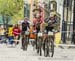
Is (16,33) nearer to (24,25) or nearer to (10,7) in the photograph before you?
(24,25)

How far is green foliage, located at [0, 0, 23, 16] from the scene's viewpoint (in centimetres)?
6016

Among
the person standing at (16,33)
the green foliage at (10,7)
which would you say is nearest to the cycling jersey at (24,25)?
the person standing at (16,33)

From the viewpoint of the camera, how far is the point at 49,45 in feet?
61.5

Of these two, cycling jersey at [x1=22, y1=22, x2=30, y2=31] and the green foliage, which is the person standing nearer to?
cycling jersey at [x1=22, y1=22, x2=30, y2=31]

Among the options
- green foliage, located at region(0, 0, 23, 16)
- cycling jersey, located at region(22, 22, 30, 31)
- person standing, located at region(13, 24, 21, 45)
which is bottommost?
person standing, located at region(13, 24, 21, 45)

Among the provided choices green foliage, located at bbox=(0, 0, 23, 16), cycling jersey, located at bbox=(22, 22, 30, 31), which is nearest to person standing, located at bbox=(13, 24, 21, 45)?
cycling jersey, located at bbox=(22, 22, 30, 31)

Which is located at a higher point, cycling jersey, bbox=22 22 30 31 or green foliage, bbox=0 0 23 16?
green foliage, bbox=0 0 23 16

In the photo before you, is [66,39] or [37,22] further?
[66,39]

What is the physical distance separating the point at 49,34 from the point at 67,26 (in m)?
16.1

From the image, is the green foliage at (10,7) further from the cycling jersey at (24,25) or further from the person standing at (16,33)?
the cycling jersey at (24,25)

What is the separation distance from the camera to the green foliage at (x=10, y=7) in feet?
197

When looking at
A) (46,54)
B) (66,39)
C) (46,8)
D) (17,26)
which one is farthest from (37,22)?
(46,8)

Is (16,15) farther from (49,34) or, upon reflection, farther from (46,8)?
(49,34)

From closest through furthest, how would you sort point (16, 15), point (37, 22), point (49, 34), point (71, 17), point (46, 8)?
point (49, 34)
point (37, 22)
point (71, 17)
point (46, 8)
point (16, 15)
